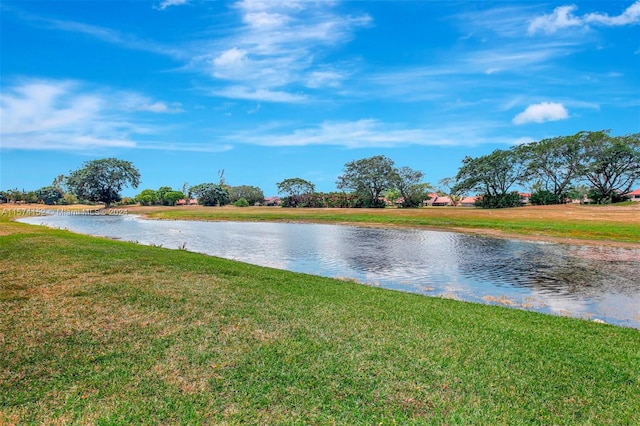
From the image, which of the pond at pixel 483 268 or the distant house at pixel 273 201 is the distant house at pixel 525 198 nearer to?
the pond at pixel 483 268

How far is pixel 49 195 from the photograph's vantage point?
111250mm

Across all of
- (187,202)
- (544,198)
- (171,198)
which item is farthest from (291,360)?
(187,202)

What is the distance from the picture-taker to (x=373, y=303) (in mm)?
9438

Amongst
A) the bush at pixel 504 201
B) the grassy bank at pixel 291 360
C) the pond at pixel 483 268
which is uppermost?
the bush at pixel 504 201

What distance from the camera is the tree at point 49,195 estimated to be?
110 metres

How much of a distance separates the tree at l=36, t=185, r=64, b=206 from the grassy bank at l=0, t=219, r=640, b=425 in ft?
394

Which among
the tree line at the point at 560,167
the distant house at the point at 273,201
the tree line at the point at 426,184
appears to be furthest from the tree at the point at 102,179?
the tree line at the point at 560,167

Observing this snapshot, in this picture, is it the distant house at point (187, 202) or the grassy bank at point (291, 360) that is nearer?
the grassy bank at point (291, 360)

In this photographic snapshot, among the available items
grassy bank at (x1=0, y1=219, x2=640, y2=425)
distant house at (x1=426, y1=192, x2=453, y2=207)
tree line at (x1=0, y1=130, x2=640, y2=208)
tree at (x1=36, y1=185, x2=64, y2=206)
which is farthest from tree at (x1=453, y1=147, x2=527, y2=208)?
tree at (x1=36, y1=185, x2=64, y2=206)

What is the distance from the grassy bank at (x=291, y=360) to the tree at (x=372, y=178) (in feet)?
263

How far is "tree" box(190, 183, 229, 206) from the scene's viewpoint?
112875 millimetres

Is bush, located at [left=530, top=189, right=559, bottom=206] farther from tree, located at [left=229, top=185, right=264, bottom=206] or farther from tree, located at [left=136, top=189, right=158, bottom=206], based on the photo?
tree, located at [left=136, top=189, right=158, bottom=206]

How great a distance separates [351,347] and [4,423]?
4492mm

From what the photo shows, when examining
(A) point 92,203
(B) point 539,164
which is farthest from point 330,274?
(A) point 92,203
